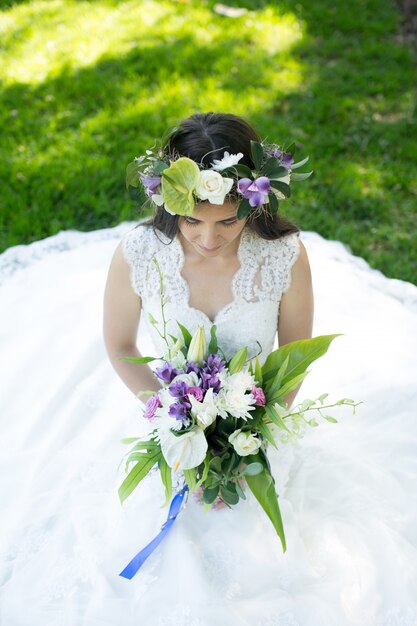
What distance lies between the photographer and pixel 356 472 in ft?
9.18

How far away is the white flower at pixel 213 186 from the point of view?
2021 mm

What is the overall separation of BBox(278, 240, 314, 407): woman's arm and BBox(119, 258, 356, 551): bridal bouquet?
1.37ft

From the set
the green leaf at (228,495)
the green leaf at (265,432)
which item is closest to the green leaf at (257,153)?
the green leaf at (265,432)

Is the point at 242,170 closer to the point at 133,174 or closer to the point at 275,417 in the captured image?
the point at 133,174

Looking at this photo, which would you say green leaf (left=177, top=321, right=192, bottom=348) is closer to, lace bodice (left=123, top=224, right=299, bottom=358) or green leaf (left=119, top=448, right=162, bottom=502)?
lace bodice (left=123, top=224, right=299, bottom=358)

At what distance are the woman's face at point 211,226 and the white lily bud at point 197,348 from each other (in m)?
0.32

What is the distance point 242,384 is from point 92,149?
3791 mm

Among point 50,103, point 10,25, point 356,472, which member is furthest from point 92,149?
point 356,472

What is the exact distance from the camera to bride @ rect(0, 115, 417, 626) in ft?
7.47

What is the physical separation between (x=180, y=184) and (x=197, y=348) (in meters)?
0.52

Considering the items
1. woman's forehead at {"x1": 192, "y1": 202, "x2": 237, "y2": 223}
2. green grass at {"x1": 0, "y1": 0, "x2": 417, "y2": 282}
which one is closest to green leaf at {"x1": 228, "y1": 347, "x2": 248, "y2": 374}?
woman's forehead at {"x1": 192, "y1": 202, "x2": 237, "y2": 223}

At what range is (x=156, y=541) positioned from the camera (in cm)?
239

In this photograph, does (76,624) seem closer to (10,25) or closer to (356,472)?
(356,472)

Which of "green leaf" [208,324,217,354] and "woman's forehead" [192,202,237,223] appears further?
"green leaf" [208,324,217,354]
